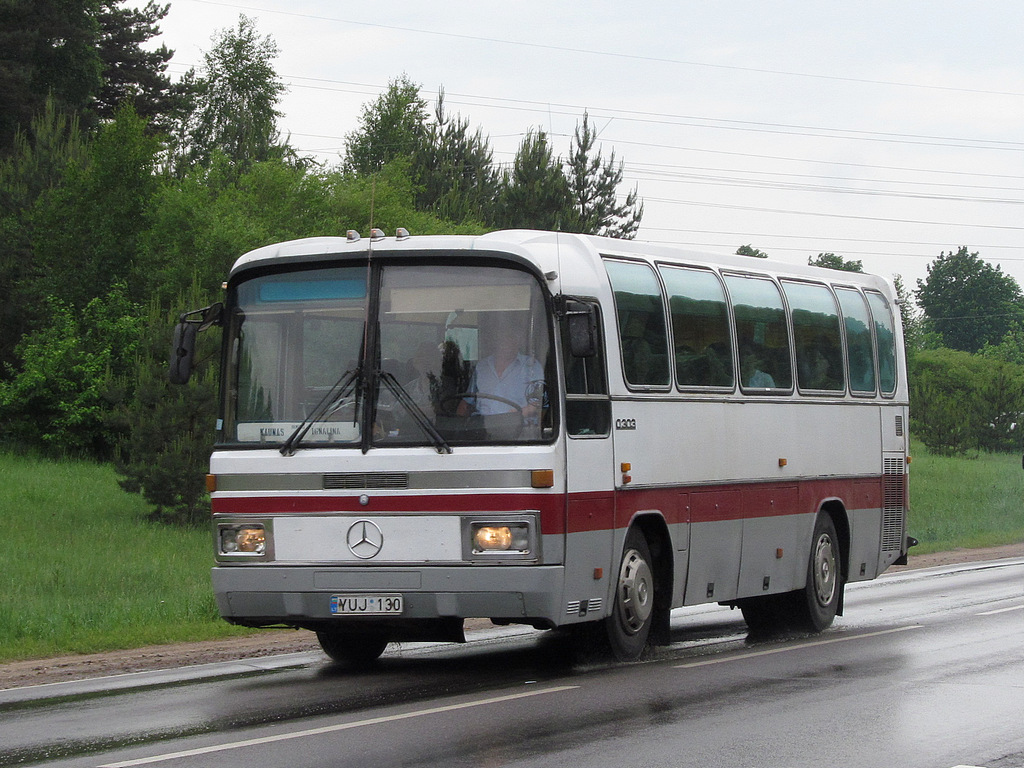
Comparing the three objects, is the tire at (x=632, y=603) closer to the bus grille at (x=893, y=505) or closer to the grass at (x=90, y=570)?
the grass at (x=90, y=570)

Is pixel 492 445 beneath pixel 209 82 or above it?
beneath

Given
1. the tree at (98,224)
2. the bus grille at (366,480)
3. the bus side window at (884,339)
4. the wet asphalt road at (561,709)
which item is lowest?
the wet asphalt road at (561,709)

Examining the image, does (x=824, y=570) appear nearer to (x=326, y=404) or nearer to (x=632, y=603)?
→ (x=632, y=603)

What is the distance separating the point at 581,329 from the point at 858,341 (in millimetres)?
6393

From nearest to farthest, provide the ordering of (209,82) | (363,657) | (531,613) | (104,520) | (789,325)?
(531,613) → (363,657) → (789,325) → (104,520) → (209,82)

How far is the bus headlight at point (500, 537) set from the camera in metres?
10.8

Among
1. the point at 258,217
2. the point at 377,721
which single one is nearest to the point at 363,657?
the point at 377,721

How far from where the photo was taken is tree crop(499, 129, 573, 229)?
7019cm

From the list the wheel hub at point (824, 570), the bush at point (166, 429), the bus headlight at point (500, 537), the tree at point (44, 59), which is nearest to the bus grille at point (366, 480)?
the bus headlight at point (500, 537)

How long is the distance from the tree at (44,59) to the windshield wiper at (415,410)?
156 ft

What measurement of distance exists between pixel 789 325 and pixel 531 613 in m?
5.37

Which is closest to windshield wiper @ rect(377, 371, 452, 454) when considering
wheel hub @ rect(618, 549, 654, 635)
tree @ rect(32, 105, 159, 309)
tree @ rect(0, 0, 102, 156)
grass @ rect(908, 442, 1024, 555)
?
wheel hub @ rect(618, 549, 654, 635)

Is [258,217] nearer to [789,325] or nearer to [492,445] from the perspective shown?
[789,325]

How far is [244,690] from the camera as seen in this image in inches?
429
